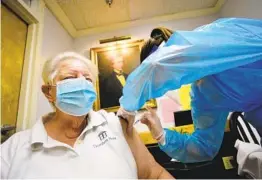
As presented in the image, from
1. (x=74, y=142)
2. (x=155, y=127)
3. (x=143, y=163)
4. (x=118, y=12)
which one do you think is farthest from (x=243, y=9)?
(x=74, y=142)

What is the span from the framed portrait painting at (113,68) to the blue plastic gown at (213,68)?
3.55 ft

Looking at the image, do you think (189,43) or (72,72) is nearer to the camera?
(189,43)

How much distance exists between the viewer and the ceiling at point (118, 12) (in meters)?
2.02

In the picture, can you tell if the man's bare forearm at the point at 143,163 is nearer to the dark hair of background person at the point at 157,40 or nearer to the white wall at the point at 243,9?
the dark hair of background person at the point at 157,40

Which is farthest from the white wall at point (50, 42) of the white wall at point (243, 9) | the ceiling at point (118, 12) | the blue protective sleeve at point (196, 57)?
the white wall at point (243, 9)

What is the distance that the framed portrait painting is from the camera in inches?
78.5

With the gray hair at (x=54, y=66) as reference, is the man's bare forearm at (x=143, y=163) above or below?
below

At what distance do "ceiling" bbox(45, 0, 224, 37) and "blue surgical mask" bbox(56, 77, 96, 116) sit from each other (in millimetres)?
1310

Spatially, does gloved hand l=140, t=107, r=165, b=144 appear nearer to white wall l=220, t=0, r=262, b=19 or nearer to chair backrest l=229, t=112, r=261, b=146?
chair backrest l=229, t=112, r=261, b=146

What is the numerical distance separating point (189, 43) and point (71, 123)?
64 centimetres

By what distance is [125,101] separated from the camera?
81cm

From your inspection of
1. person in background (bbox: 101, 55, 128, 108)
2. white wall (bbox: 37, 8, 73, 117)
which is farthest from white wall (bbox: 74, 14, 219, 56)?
person in background (bbox: 101, 55, 128, 108)

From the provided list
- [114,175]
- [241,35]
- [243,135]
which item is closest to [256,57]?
[241,35]

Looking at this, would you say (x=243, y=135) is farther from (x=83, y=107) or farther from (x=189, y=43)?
(x=83, y=107)
